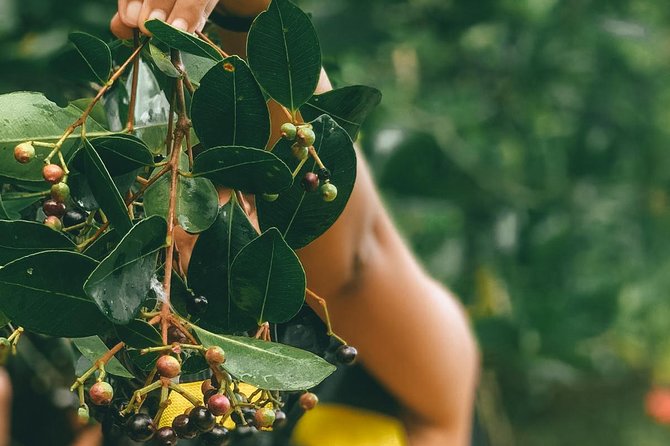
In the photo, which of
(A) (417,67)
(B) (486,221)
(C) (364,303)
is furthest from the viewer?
(A) (417,67)

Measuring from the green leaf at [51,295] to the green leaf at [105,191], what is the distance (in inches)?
0.7

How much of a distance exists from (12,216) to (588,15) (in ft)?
3.77

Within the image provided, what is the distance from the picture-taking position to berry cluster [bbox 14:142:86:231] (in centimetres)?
36

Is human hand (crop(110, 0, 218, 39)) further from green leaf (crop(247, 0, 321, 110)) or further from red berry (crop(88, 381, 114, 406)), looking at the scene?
red berry (crop(88, 381, 114, 406))

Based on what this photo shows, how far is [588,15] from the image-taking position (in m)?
1.43

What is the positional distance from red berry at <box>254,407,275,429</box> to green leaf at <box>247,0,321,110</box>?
0.12m

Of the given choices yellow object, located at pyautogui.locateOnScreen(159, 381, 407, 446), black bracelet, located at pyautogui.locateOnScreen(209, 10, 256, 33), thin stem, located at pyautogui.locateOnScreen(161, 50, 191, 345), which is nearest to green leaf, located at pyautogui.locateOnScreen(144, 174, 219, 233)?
thin stem, located at pyautogui.locateOnScreen(161, 50, 191, 345)

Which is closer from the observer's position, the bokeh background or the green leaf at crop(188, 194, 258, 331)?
the green leaf at crop(188, 194, 258, 331)

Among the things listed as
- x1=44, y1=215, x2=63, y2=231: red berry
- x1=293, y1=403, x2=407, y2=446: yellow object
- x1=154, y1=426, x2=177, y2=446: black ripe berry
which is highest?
x1=44, y1=215, x2=63, y2=231: red berry

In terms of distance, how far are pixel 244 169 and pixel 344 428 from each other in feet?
1.95

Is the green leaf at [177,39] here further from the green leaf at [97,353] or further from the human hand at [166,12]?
the green leaf at [97,353]

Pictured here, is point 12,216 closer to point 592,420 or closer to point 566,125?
point 566,125

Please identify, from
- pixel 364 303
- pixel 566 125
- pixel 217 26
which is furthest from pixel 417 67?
pixel 217 26

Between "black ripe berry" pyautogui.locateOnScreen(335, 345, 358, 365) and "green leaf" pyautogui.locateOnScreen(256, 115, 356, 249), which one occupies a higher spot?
"green leaf" pyautogui.locateOnScreen(256, 115, 356, 249)
